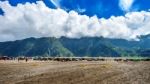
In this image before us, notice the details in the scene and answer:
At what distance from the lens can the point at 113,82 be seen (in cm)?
4834

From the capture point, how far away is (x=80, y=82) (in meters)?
47.9

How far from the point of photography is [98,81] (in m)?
49.1

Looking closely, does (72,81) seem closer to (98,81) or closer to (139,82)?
(98,81)

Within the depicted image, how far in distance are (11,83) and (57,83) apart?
254 inches

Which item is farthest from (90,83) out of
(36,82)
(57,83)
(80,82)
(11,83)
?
(11,83)

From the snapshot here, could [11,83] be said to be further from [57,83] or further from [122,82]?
[122,82]

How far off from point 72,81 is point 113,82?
18.9 ft

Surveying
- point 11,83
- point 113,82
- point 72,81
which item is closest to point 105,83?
point 113,82

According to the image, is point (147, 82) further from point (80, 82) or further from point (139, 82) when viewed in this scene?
point (80, 82)

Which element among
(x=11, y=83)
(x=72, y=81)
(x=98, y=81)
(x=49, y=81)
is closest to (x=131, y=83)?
(x=98, y=81)

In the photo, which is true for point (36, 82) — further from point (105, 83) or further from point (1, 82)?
point (105, 83)

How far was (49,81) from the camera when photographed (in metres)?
49.3

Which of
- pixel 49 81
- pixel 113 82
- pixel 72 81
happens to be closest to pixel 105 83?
pixel 113 82

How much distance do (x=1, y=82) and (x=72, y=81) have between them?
395 inches
